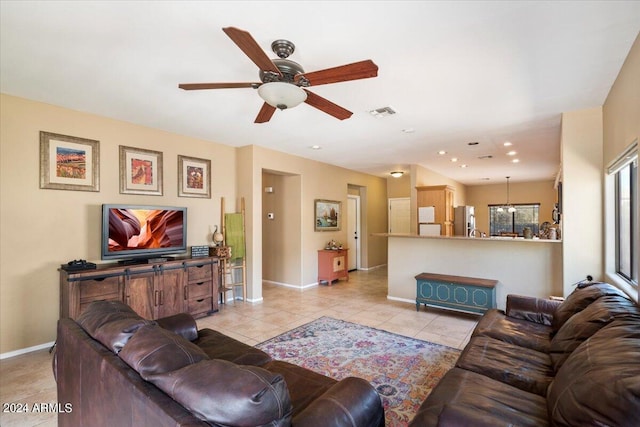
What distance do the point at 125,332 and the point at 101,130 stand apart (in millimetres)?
3405

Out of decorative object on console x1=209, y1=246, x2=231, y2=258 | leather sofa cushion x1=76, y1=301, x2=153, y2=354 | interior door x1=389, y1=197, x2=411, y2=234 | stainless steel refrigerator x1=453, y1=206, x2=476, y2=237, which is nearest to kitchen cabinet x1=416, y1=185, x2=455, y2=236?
stainless steel refrigerator x1=453, y1=206, x2=476, y2=237

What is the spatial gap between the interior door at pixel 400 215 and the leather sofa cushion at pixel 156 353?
804cm

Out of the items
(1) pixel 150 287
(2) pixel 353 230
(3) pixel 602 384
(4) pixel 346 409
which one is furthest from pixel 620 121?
(2) pixel 353 230

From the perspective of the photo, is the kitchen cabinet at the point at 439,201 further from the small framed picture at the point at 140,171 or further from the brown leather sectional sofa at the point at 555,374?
the small framed picture at the point at 140,171

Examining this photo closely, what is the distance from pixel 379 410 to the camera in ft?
4.52

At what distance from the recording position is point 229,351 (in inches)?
84.3

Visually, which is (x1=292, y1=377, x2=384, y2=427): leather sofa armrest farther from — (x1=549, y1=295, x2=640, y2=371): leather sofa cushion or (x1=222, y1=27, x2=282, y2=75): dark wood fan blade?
(x1=222, y1=27, x2=282, y2=75): dark wood fan blade

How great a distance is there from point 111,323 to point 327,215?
18.0 ft

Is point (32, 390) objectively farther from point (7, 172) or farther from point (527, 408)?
point (527, 408)

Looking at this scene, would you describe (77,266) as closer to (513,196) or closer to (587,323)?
(587,323)

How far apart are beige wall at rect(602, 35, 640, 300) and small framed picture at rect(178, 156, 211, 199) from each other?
498cm

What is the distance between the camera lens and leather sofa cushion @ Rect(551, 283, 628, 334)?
2.19 metres

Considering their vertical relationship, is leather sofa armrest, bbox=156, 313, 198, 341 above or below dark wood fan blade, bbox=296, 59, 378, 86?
below

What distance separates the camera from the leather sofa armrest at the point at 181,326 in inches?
89.7
